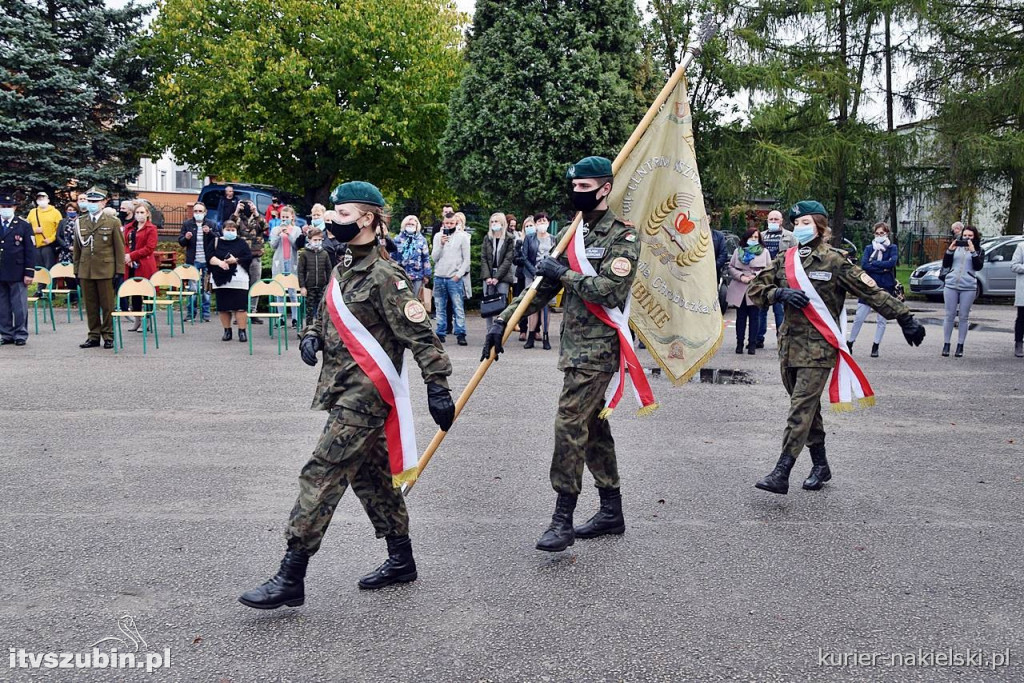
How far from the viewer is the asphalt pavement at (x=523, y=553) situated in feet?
13.2

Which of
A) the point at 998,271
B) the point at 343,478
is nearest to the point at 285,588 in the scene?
the point at 343,478

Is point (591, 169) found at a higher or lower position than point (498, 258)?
higher

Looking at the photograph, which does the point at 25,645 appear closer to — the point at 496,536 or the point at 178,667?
the point at 178,667

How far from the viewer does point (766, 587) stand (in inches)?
189

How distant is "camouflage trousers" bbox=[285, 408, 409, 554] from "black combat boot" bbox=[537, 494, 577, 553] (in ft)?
2.87

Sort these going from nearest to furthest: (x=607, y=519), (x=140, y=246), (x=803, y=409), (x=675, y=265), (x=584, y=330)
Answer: (x=584, y=330) < (x=607, y=519) < (x=675, y=265) < (x=803, y=409) < (x=140, y=246)

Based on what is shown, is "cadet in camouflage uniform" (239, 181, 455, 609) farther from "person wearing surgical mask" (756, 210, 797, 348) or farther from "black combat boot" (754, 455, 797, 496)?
"person wearing surgical mask" (756, 210, 797, 348)

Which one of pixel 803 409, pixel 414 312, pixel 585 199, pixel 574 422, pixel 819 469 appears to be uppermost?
pixel 585 199

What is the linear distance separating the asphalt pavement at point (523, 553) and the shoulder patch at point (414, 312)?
1283 millimetres

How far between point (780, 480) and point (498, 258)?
899 centimetres

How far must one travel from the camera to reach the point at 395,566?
4766mm

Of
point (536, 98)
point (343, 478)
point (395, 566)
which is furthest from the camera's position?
point (536, 98)

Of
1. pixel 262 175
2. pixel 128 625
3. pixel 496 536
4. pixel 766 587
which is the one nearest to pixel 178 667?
pixel 128 625

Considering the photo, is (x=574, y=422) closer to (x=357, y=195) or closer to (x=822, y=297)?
(x=357, y=195)
